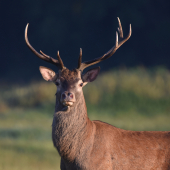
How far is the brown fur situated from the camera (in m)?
7.37

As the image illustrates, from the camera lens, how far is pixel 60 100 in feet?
24.3

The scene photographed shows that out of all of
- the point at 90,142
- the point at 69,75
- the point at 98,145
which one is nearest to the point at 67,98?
the point at 69,75

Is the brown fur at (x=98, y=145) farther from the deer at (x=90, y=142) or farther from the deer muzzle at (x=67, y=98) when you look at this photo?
the deer muzzle at (x=67, y=98)

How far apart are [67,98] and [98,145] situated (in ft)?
3.69

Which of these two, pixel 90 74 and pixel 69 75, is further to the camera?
pixel 90 74

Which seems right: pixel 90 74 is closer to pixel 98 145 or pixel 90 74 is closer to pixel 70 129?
pixel 70 129

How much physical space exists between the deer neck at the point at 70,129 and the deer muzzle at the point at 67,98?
11.0 inches

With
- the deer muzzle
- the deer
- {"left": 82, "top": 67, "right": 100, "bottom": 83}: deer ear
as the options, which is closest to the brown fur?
the deer

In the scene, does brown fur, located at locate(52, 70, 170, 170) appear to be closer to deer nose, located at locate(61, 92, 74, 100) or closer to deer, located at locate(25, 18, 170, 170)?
deer, located at locate(25, 18, 170, 170)

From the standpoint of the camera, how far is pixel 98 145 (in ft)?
24.7

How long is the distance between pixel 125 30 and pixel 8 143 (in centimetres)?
874

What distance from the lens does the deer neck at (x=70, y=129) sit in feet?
24.5

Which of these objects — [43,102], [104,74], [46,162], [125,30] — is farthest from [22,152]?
[125,30]

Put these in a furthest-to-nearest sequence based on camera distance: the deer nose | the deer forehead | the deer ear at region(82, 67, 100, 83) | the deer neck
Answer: the deer ear at region(82, 67, 100, 83)
the deer forehead
the deer neck
the deer nose
